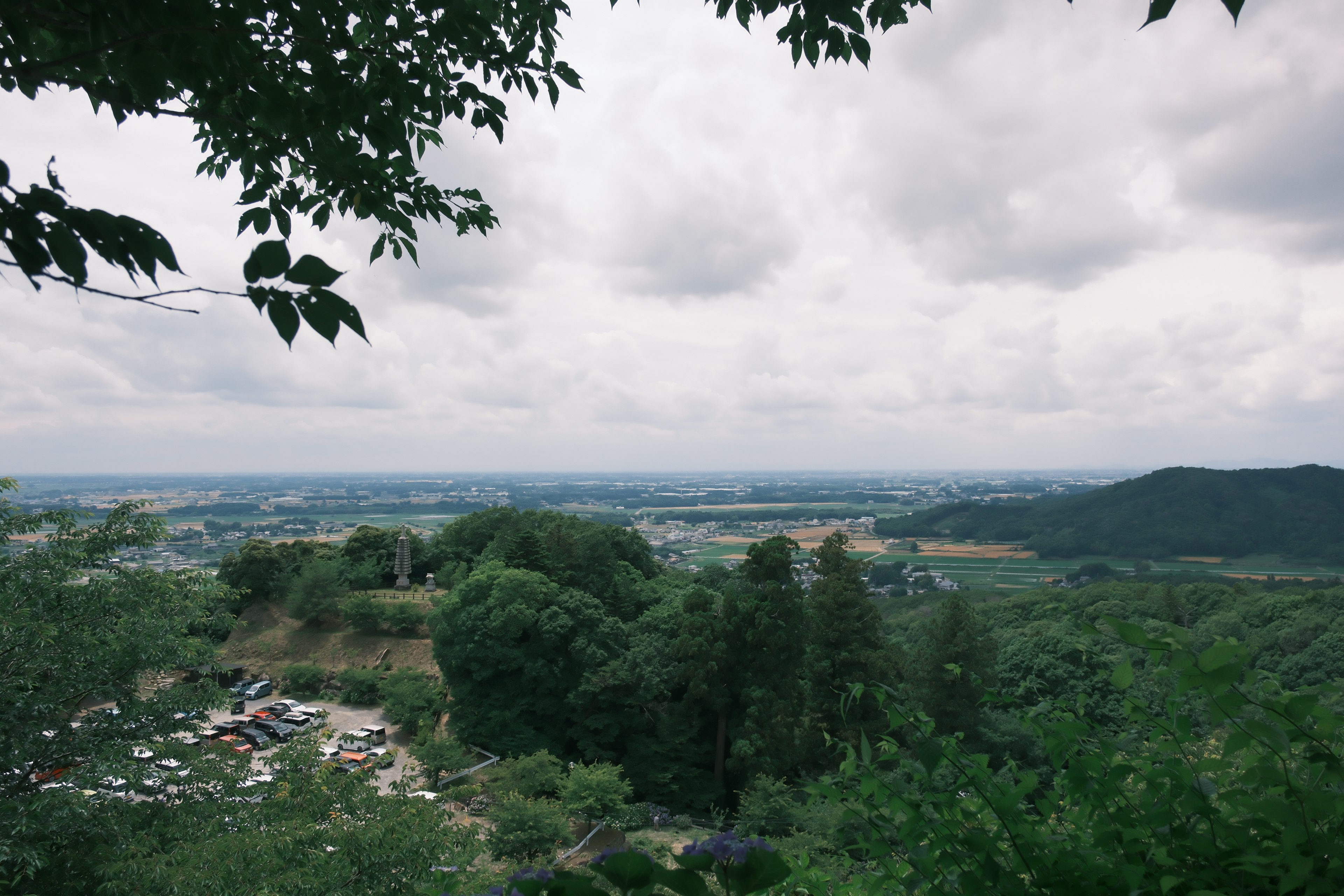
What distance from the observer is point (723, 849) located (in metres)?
1.02

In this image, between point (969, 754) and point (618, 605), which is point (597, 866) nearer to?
point (969, 754)

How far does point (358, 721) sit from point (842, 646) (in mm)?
16284

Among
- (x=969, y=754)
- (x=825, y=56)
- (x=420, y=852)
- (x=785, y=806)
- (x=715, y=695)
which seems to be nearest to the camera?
(x=969, y=754)

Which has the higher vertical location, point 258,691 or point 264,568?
point 264,568

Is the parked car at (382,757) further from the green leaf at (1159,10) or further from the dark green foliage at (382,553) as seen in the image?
the dark green foliage at (382,553)

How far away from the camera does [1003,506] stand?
78.2m

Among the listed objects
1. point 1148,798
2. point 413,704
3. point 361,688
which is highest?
point 1148,798

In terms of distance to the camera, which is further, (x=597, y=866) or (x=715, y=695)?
(x=715, y=695)

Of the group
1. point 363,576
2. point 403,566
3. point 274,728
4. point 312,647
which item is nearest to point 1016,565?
point 403,566

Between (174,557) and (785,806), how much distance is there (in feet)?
135

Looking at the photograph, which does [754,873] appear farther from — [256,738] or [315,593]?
[315,593]

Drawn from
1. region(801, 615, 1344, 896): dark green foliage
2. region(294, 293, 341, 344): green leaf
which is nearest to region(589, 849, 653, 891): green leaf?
region(801, 615, 1344, 896): dark green foliage

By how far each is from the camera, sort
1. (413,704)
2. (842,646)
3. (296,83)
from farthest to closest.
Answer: (413,704), (842,646), (296,83)

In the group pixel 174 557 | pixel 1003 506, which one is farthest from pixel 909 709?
pixel 1003 506
